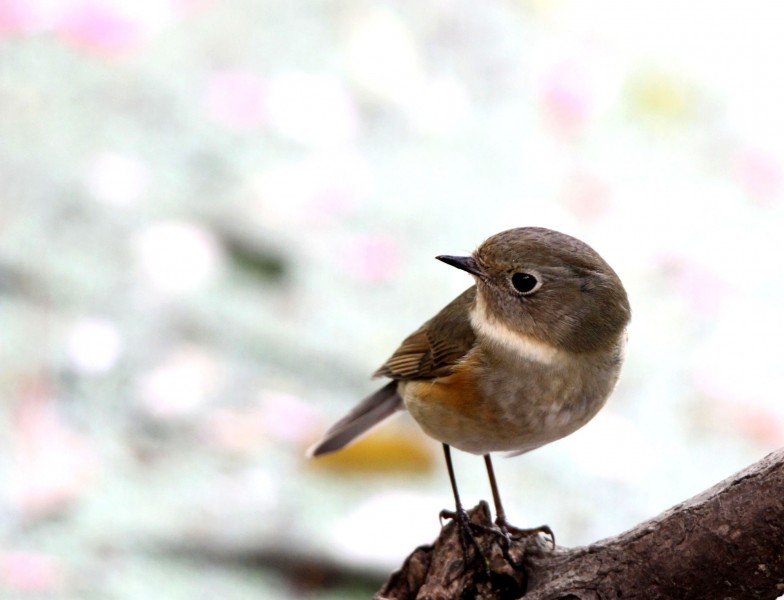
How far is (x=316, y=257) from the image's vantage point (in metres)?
5.48

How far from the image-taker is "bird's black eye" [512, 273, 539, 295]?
2676 millimetres

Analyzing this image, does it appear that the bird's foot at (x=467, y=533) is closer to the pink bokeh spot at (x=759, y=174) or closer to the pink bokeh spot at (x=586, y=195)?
the pink bokeh spot at (x=586, y=195)

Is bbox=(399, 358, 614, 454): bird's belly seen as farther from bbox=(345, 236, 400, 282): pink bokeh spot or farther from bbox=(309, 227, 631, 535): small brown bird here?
bbox=(345, 236, 400, 282): pink bokeh spot

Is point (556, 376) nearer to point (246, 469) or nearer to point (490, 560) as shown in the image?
point (490, 560)

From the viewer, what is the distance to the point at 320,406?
15.1 feet

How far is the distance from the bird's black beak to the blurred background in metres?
0.28

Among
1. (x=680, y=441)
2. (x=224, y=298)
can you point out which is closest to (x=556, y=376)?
(x=680, y=441)

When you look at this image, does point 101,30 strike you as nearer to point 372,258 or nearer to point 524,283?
point 372,258

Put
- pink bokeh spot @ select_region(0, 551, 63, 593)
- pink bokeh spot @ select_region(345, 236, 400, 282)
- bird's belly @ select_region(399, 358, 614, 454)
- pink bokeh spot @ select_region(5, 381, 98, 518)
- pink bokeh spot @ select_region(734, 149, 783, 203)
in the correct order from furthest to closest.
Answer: pink bokeh spot @ select_region(734, 149, 783, 203), pink bokeh spot @ select_region(345, 236, 400, 282), pink bokeh spot @ select_region(5, 381, 98, 518), pink bokeh spot @ select_region(0, 551, 63, 593), bird's belly @ select_region(399, 358, 614, 454)

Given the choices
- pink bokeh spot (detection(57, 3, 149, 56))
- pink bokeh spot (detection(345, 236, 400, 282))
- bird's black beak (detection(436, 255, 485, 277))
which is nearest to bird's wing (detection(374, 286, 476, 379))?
bird's black beak (detection(436, 255, 485, 277))

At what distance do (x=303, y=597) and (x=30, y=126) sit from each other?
3.33 meters

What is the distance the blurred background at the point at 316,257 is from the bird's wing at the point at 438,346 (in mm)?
162

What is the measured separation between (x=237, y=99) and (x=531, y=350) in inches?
167

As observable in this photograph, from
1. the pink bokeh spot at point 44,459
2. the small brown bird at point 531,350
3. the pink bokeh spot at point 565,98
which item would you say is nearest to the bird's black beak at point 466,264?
the small brown bird at point 531,350
